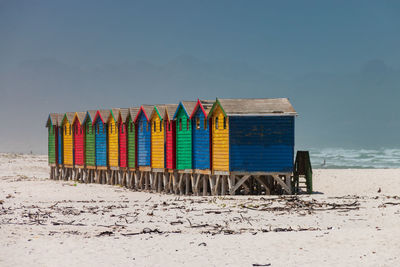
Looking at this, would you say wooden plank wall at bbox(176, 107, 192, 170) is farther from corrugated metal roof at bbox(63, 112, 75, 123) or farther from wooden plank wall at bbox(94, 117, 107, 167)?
corrugated metal roof at bbox(63, 112, 75, 123)

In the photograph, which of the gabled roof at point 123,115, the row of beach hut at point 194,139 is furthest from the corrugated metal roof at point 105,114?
the gabled roof at point 123,115

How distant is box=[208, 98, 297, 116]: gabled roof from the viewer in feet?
92.3

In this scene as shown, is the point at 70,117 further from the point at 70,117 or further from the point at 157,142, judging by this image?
the point at 157,142

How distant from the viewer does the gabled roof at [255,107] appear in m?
28.1

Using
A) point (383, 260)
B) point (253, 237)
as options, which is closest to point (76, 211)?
point (253, 237)

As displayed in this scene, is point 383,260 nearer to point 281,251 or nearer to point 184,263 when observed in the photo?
point 281,251

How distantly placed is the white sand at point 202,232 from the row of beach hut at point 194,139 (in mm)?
2359

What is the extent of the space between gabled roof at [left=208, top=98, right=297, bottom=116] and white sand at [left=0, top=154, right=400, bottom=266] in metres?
3.84

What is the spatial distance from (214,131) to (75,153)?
718 inches

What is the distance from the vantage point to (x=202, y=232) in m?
17.1

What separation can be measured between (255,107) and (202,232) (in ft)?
40.9

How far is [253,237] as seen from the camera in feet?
52.2

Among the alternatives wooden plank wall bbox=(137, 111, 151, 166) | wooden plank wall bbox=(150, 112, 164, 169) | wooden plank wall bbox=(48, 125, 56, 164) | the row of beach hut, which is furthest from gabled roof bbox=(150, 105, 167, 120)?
wooden plank wall bbox=(48, 125, 56, 164)

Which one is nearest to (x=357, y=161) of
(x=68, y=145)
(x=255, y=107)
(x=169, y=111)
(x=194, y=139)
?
(x=68, y=145)
